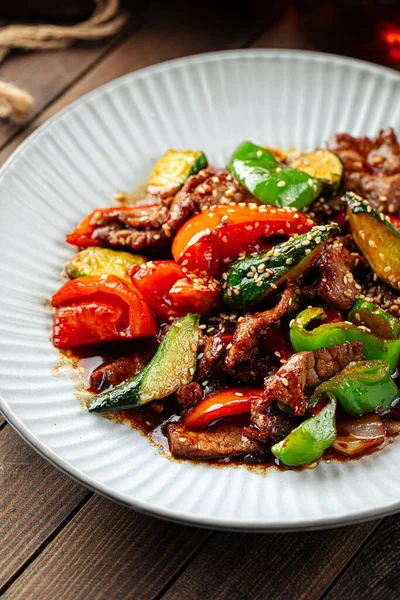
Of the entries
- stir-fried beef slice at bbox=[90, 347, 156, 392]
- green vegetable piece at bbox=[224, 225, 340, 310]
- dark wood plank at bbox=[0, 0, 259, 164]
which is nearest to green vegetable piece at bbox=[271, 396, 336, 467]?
green vegetable piece at bbox=[224, 225, 340, 310]

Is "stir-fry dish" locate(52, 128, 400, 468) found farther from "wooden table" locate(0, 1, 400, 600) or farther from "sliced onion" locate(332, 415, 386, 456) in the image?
"wooden table" locate(0, 1, 400, 600)

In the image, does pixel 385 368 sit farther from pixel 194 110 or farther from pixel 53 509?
pixel 194 110

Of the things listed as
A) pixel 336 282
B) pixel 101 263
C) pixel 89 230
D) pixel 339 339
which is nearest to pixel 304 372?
pixel 339 339

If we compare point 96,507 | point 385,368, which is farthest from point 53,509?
point 385,368

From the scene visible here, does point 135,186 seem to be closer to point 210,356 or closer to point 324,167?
point 324,167

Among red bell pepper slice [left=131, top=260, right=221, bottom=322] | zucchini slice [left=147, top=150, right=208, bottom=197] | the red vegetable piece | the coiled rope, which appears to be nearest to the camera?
red bell pepper slice [left=131, top=260, right=221, bottom=322]

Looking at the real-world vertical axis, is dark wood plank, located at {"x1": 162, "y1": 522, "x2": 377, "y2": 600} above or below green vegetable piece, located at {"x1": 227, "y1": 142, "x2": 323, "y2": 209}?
below

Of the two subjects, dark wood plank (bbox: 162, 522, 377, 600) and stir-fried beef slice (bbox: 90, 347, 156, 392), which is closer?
dark wood plank (bbox: 162, 522, 377, 600)

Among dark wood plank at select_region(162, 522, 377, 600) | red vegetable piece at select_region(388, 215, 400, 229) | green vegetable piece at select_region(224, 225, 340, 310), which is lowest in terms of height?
→ dark wood plank at select_region(162, 522, 377, 600)

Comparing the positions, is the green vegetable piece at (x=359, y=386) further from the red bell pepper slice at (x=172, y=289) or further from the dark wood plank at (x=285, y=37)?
the dark wood plank at (x=285, y=37)
